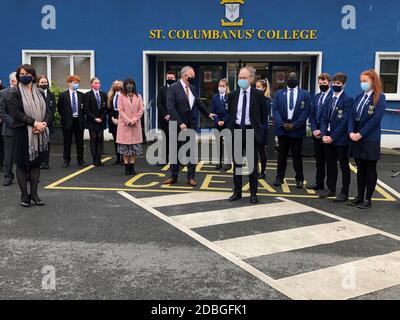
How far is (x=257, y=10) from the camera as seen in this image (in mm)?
13281

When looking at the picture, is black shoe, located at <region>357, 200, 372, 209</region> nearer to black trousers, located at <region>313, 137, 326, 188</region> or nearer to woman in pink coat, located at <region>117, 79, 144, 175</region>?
black trousers, located at <region>313, 137, 326, 188</region>

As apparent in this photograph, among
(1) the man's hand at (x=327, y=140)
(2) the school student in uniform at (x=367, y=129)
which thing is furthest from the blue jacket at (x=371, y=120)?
(1) the man's hand at (x=327, y=140)

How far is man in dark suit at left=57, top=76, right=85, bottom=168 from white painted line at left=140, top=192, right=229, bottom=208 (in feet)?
11.8

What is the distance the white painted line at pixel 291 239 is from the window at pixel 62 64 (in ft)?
32.7

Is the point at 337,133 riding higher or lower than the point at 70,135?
higher

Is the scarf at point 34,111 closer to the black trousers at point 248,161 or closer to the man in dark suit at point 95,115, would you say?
the black trousers at point 248,161

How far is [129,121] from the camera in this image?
8914mm

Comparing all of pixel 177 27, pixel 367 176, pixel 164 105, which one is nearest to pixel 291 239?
pixel 367 176

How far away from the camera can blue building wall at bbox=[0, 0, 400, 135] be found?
517 inches

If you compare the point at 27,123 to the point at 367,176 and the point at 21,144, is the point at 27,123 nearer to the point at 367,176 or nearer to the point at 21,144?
the point at 21,144

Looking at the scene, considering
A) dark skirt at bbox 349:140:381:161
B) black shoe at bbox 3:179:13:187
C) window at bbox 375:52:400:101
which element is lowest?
black shoe at bbox 3:179:13:187

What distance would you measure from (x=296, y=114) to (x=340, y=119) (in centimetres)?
100

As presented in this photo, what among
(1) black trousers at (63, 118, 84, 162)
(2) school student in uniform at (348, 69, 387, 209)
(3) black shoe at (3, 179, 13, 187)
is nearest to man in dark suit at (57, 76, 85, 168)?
(1) black trousers at (63, 118, 84, 162)
